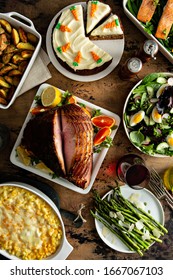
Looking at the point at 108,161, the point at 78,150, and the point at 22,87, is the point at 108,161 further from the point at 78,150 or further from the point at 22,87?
the point at 22,87

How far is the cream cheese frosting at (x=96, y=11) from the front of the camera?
310cm

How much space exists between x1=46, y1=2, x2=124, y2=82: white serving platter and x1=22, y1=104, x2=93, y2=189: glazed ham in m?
0.37

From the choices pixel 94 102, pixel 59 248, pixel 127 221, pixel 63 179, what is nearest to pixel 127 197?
pixel 127 221

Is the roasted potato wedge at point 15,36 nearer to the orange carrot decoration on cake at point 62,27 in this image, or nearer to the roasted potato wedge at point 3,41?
the roasted potato wedge at point 3,41

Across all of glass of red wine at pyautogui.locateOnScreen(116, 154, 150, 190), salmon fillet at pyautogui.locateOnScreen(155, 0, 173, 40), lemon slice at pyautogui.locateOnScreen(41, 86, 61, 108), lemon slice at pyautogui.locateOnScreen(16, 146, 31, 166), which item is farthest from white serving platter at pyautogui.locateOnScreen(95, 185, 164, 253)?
salmon fillet at pyautogui.locateOnScreen(155, 0, 173, 40)

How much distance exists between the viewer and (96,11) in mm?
Result: 3109

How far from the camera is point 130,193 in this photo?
3270 mm

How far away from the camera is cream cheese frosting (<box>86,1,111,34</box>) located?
3.10 meters

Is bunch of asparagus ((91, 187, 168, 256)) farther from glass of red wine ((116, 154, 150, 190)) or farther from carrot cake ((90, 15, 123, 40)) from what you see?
carrot cake ((90, 15, 123, 40))

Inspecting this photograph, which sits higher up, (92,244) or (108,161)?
(108,161)

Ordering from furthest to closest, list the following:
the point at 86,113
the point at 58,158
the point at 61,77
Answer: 1. the point at 61,77
2. the point at 86,113
3. the point at 58,158

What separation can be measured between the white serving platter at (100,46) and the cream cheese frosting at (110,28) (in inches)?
2.6

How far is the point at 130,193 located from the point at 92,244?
1.68ft
